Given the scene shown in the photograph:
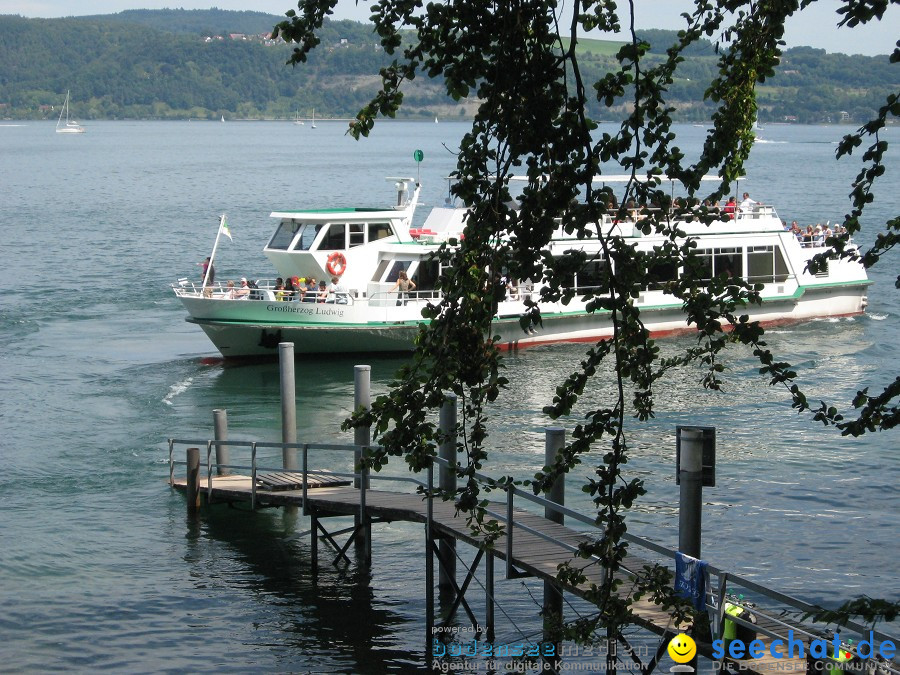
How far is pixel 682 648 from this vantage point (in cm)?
1056

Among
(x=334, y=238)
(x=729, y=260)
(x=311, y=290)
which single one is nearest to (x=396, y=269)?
(x=334, y=238)

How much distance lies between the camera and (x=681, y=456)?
35.6 feet

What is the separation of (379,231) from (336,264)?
1.50 m

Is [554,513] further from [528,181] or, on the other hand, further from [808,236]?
[808,236]

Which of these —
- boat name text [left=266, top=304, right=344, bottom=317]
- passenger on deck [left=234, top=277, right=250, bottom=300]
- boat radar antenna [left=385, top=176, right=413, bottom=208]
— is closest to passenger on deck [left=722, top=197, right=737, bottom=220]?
boat radar antenna [left=385, top=176, right=413, bottom=208]

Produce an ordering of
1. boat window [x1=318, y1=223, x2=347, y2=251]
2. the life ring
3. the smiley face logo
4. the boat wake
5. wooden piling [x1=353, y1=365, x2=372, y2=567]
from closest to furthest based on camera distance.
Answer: the smiley face logo
wooden piling [x1=353, y1=365, x2=372, y2=567]
the boat wake
the life ring
boat window [x1=318, y1=223, x2=347, y2=251]

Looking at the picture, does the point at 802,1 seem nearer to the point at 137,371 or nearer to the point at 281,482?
the point at 281,482

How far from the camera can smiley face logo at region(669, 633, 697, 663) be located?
10484 millimetres

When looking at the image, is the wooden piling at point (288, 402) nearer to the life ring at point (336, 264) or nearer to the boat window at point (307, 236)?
the life ring at point (336, 264)

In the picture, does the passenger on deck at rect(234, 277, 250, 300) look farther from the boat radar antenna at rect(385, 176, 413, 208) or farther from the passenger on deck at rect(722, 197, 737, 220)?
the passenger on deck at rect(722, 197, 737, 220)

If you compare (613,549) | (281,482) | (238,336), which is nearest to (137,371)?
(238,336)

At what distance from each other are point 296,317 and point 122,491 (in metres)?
10.9

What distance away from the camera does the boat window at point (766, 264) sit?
3791 cm

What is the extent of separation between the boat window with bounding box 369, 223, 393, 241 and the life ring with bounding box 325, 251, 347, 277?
1.04 metres
